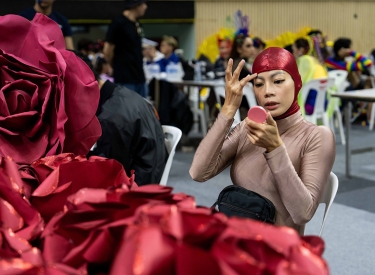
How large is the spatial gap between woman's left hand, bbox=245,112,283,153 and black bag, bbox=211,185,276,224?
0.18 metres

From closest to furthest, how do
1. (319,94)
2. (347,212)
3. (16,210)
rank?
1. (16,210)
2. (347,212)
3. (319,94)

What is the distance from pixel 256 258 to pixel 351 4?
1364cm

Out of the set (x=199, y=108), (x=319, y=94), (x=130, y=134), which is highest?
(x=130, y=134)

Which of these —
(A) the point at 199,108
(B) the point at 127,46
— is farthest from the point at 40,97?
Result: (A) the point at 199,108

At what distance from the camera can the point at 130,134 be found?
206 centimetres

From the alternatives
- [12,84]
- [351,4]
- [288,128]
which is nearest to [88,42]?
[351,4]

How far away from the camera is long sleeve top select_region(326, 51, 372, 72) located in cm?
783

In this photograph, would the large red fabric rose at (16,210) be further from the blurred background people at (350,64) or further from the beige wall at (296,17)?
the beige wall at (296,17)

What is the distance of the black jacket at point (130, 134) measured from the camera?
6.59ft

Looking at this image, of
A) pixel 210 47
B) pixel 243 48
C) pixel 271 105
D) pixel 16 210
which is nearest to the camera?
pixel 16 210

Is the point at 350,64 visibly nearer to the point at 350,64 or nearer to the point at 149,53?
the point at 350,64

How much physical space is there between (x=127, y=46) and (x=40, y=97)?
13.6 feet

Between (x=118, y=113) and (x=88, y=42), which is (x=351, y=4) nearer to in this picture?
(x=88, y=42)

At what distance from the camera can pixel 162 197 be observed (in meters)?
0.48
